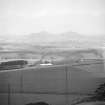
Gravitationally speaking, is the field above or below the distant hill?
below

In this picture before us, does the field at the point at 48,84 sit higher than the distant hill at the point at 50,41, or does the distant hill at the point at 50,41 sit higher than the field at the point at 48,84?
the distant hill at the point at 50,41

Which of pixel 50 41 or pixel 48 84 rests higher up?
pixel 50 41

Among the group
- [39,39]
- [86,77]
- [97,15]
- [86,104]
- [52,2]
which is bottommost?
[86,104]

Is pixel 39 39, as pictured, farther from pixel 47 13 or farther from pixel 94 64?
pixel 94 64

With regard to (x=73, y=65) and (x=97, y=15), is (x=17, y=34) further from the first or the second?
(x=97, y=15)

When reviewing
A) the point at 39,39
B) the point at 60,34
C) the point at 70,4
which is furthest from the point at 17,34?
the point at 70,4

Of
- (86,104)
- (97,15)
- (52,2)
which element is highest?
(52,2)

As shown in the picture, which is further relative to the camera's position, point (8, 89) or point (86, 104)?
point (8, 89)

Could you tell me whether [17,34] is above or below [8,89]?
above

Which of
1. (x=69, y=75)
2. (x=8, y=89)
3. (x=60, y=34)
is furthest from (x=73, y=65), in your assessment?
(x=8, y=89)
